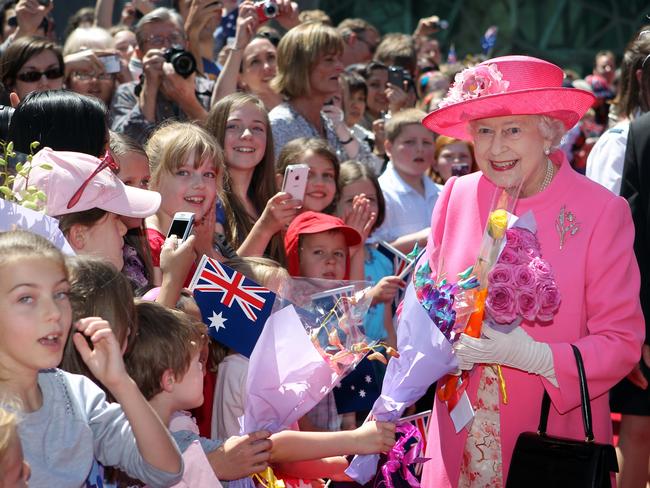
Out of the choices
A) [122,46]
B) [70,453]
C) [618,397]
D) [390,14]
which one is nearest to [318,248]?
[618,397]

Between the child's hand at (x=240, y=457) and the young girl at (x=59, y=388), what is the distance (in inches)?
15.4

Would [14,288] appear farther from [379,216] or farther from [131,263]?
[379,216]

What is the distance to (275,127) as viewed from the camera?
614 cm

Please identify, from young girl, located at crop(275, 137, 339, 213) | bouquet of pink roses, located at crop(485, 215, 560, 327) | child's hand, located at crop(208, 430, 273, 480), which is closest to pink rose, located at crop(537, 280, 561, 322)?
bouquet of pink roses, located at crop(485, 215, 560, 327)

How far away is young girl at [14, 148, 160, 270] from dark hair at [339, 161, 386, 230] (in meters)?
2.34

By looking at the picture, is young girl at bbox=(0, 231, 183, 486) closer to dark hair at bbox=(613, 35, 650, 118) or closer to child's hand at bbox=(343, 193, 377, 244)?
child's hand at bbox=(343, 193, 377, 244)

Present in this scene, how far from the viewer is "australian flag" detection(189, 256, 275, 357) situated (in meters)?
3.50

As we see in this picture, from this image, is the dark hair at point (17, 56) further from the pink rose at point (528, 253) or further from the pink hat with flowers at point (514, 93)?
the pink rose at point (528, 253)

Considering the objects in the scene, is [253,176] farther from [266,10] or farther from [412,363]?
[412,363]

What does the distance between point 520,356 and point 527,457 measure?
31 centimetres

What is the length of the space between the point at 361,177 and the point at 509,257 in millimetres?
2504

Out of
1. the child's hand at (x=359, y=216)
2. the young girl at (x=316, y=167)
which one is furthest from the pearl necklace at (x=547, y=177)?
the young girl at (x=316, y=167)

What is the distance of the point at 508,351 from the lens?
11.3 ft

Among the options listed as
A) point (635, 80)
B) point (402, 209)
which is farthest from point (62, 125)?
point (402, 209)
